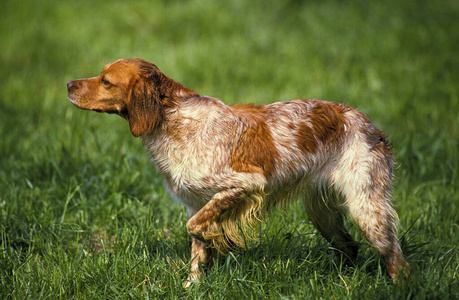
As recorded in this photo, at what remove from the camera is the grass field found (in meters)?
3.44

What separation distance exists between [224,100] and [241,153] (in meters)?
3.38

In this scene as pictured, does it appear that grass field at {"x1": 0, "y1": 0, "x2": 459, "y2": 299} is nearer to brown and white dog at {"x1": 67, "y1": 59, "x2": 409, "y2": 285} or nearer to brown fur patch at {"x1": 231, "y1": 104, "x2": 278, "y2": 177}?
brown and white dog at {"x1": 67, "y1": 59, "x2": 409, "y2": 285}

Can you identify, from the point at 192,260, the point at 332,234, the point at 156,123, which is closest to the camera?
the point at 156,123

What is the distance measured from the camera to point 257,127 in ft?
11.4

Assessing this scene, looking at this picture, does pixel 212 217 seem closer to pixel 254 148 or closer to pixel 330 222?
pixel 254 148

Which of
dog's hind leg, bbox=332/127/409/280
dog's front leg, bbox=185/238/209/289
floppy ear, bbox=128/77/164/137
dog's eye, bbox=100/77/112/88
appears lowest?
dog's front leg, bbox=185/238/209/289

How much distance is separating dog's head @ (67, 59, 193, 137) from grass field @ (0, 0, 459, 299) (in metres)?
0.92

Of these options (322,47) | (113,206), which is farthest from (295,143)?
(322,47)

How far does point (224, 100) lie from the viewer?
669cm

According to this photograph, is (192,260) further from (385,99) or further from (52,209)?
(385,99)

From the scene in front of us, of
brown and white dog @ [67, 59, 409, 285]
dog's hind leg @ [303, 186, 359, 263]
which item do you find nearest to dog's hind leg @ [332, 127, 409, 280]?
brown and white dog @ [67, 59, 409, 285]

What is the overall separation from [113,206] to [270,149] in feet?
5.63

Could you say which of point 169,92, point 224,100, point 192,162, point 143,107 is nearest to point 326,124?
point 192,162

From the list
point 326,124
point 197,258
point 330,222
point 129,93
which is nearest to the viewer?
point 129,93
